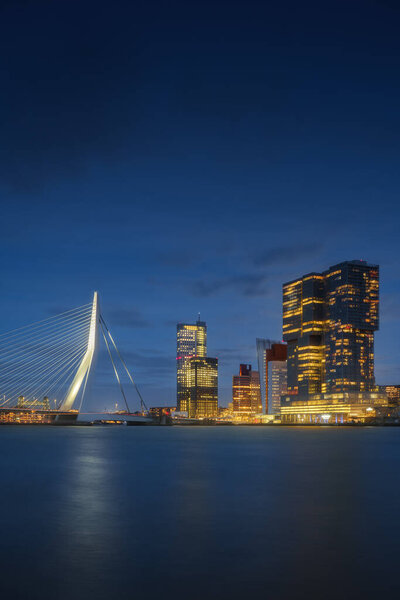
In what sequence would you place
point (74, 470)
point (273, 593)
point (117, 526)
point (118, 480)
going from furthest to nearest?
point (74, 470) → point (118, 480) → point (117, 526) → point (273, 593)

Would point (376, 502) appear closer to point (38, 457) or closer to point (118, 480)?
point (118, 480)

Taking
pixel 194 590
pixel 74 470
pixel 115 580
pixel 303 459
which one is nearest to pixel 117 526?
pixel 115 580

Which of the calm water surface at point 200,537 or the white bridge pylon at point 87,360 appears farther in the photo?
the white bridge pylon at point 87,360

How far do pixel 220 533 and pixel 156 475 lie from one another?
20.5 metres

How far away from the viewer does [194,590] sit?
1277 cm

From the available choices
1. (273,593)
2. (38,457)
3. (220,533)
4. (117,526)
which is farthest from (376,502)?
(38,457)

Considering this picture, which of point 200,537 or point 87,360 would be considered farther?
point 87,360

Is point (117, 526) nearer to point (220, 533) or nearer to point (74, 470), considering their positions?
point (220, 533)

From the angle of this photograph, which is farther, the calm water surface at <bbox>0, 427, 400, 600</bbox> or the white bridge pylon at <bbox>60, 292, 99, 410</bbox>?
the white bridge pylon at <bbox>60, 292, 99, 410</bbox>

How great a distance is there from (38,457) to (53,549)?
39283mm

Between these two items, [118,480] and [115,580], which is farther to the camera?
[118,480]

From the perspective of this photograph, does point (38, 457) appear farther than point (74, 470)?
Yes

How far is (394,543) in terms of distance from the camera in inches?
689

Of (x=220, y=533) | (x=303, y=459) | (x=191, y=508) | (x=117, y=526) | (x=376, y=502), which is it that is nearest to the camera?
(x=220, y=533)
